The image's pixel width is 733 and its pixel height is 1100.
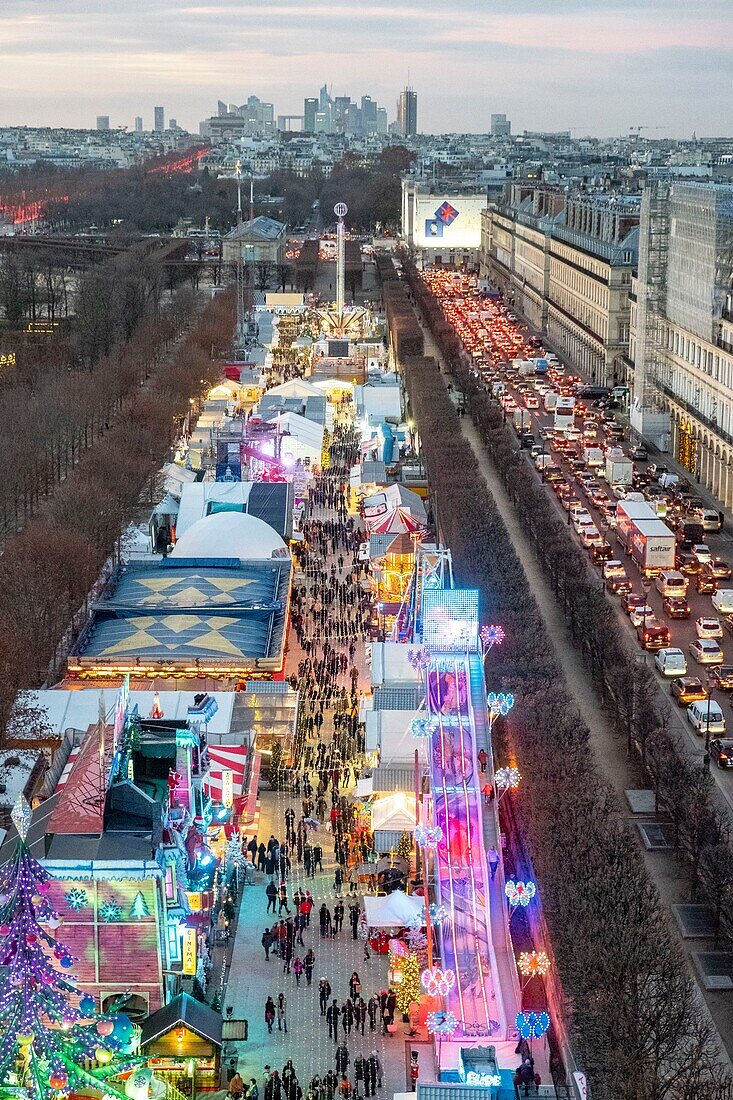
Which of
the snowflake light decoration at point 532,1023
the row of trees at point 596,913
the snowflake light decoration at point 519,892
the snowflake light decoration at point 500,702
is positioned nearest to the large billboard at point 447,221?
the row of trees at point 596,913

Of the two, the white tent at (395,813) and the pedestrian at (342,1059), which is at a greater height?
the white tent at (395,813)

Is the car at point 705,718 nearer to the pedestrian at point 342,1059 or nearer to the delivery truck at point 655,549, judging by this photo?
the delivery truck at point 655,549

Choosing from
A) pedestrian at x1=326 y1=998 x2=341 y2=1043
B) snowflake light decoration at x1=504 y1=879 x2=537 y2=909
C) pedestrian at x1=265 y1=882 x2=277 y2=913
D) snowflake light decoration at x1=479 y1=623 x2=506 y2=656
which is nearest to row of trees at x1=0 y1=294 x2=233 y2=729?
pedestrian at x1=265 y1=882 x2=277 y2=913

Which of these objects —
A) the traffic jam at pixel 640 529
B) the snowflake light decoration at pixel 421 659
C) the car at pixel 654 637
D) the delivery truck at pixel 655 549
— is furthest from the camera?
the delivery truck at pixel 655 549

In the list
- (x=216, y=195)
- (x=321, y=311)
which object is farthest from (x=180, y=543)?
(x=216, y=195)

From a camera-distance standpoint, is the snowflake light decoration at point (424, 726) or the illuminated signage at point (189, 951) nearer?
the illuminated signage at point (189, 951)

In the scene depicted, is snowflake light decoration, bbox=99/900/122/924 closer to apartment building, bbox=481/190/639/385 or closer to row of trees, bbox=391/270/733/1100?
row of trees, bbox=391/270/733/1100

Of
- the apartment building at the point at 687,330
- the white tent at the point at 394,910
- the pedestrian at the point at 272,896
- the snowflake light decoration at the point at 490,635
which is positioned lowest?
the pedestrian at the point at 272,896

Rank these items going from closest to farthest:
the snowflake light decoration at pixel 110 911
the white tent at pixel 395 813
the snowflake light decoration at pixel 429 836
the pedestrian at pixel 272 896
→ the snowflake light decoration at pixel 110 911 < the snowflake light decoration at pixel 429 836 < the pedestrian at pixel 272 896 < the white tent at pixel 395 813
